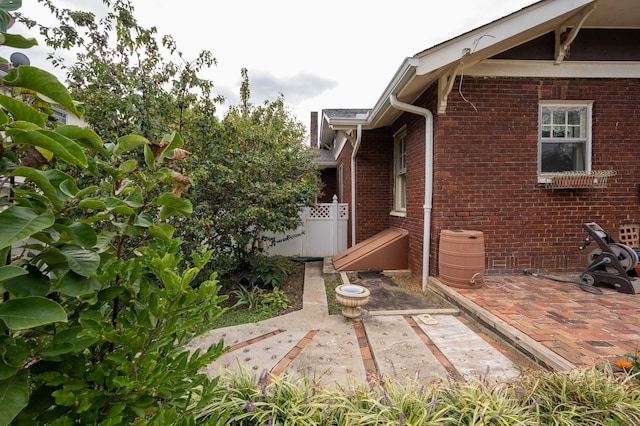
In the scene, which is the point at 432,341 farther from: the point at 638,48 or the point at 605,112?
the point at 638,48

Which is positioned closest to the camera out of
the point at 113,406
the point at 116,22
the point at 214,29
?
the point at 113,406

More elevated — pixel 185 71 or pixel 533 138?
pixel 185 71

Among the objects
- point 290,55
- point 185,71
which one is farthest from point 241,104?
point 185,71

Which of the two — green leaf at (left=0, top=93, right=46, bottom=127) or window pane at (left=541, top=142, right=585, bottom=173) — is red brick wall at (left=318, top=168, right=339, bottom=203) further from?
green leaf at (left=0, top=93, right=46, bottom=127)

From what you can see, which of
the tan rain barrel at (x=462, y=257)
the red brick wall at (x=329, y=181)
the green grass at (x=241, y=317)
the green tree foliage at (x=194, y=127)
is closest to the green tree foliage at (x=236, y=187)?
the green tree foliage at (x=194, y=127)

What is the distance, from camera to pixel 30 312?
23.9 inches

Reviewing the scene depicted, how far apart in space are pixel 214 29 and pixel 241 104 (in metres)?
4.36

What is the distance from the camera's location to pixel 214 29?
5.69 m

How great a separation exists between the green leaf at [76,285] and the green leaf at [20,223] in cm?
18

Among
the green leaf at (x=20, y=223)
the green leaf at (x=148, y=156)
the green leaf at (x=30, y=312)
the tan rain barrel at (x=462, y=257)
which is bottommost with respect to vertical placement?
the tan rain barrel at (x=462, y=257)

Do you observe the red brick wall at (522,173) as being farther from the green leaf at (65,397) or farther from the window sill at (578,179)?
the green leaf at (65,397)

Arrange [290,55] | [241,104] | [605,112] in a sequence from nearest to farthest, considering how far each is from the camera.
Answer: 1. [605,112]
2. [290,55]
3. [241,104]

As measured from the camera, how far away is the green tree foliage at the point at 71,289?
0.63 m

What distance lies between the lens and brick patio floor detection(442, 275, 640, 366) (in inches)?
93.7
